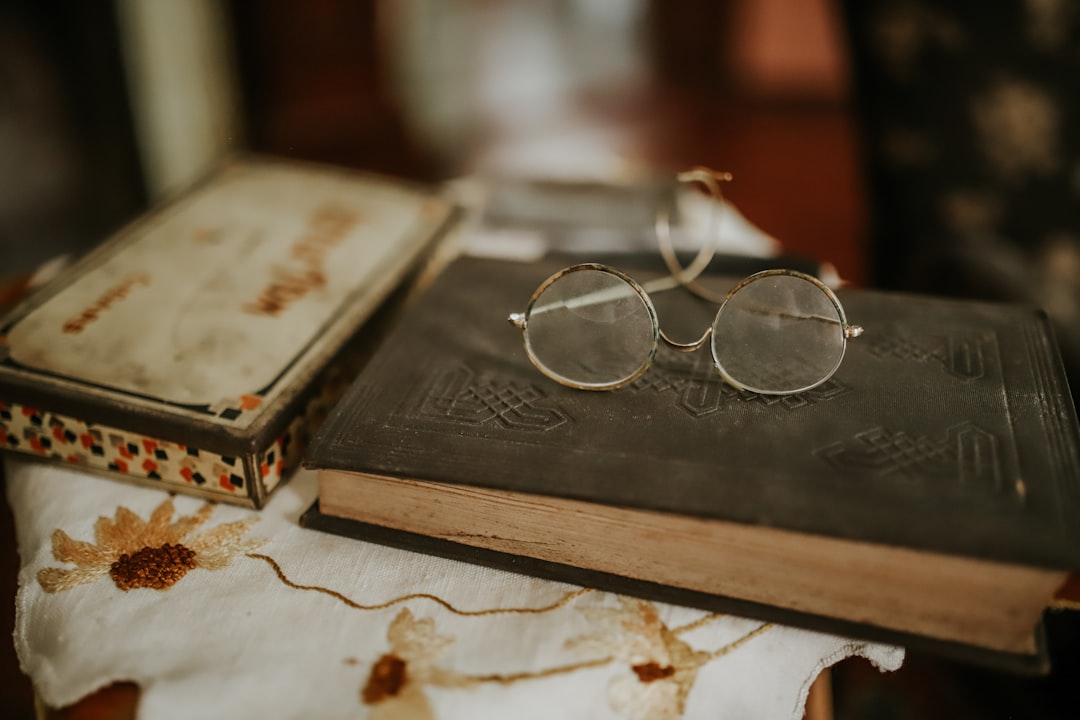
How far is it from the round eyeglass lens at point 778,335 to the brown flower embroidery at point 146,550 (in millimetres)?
380

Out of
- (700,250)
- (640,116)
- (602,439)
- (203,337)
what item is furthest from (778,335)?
(640,116)

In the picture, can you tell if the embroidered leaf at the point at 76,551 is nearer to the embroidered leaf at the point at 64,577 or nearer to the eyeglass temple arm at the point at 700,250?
the embroidered leaf at the point at 64,577

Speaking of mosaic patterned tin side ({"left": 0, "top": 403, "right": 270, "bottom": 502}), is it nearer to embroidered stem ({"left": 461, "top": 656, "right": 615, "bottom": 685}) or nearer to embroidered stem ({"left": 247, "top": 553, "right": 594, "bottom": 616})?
embroidered stem ({"left": 247, "top": 553, "right": 594, "bottom": 616})

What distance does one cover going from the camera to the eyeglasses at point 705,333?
2.13ft

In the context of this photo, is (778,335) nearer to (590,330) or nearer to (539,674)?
(590,330)

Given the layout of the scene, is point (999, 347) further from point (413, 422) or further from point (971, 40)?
point (971, 40)

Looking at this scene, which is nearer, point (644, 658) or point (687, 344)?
point (644, 658)

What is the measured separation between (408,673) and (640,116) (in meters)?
2.50

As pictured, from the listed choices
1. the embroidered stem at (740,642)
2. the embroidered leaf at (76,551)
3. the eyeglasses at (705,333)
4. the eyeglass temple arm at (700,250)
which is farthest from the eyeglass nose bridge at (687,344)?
the embroidered leaf at (76,551)

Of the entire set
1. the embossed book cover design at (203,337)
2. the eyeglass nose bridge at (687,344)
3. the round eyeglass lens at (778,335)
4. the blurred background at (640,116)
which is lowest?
the blurred background at (640,116)

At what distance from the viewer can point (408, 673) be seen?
1.83ft

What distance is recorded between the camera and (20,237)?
1937mm

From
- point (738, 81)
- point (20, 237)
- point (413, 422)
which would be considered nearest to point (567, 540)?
point (413, 422)

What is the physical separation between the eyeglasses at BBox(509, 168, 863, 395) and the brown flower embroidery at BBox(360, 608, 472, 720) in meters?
0.21
